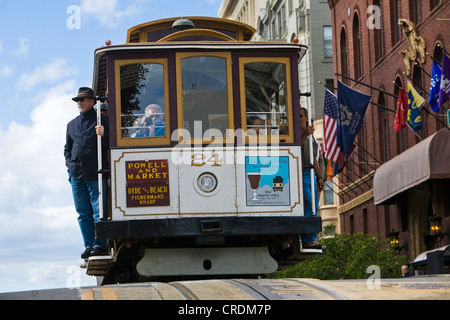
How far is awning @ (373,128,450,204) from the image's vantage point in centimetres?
2930

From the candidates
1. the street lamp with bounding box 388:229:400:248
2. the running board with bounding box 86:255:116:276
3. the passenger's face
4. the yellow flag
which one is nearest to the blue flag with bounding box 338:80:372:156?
the yellow flag

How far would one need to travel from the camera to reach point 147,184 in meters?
13.7

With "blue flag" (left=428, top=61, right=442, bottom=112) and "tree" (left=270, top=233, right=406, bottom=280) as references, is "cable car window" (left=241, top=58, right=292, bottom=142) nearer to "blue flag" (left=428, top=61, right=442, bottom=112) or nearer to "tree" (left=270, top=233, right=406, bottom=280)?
"blue flag" (left=428, top=61, right=442, bottom=112)

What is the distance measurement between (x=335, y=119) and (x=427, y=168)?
4033mm

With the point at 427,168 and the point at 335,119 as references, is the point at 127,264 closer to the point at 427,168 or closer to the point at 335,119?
the point at 427,168

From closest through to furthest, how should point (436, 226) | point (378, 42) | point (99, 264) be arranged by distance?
point (99, 264) → point (436, 226) → point (378, 42)

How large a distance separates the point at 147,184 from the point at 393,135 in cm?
2476

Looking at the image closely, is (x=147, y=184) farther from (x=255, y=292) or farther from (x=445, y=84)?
(x=445, y=84)

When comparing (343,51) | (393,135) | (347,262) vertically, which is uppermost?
(343,51)

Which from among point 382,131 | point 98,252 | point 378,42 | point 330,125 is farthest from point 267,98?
point 378,42

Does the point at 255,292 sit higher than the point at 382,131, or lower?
lower

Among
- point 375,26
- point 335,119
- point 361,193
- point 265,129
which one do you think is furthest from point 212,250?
point 361,193
